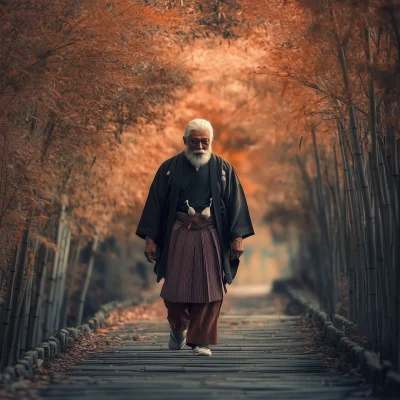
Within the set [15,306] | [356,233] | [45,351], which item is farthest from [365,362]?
[15,306]

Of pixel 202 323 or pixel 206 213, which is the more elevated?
pixel 206 213

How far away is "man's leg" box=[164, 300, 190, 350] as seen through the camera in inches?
253

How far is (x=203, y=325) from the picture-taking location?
629 centimetres

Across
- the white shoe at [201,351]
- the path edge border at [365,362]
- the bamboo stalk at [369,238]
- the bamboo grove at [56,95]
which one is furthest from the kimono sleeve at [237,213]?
the bamboo grove at [56,95]

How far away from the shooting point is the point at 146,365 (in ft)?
19.1

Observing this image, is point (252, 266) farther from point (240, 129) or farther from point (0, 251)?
point (0, 251)

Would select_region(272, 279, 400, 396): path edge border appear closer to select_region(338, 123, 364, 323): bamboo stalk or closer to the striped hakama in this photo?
select_region(338, 123, 364, 323): bamboo stalk

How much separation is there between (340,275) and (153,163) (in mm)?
2938

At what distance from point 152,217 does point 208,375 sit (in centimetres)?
155

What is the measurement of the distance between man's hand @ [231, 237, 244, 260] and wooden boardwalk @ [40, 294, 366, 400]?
0.77m

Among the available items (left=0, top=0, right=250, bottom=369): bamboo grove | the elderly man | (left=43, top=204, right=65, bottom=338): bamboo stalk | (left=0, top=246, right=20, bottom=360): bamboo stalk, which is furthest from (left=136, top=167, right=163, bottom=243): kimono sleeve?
(left=43, top=204, right=65, bottom=338): bamboo stalk

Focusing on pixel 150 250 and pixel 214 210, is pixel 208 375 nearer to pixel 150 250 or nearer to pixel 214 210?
pixel 150 250

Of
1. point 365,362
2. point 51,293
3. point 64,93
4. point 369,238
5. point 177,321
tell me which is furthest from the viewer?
point 51,293

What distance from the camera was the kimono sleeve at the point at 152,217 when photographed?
6422mm
